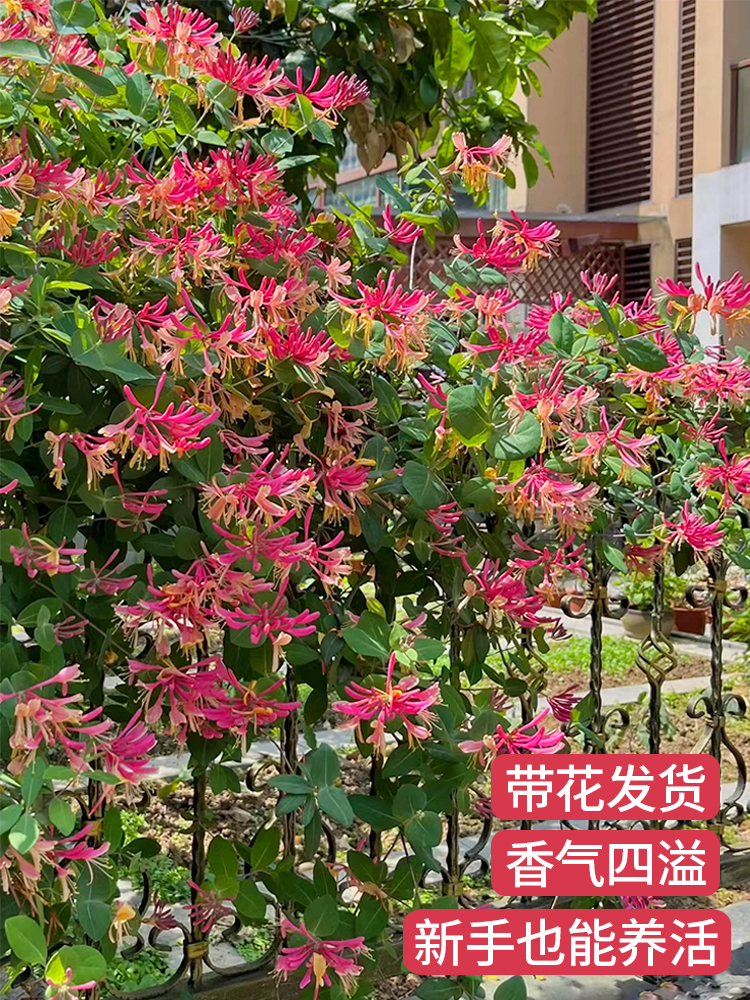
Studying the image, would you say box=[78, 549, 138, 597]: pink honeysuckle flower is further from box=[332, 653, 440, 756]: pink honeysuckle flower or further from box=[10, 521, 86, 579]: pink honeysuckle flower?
box=[332, 653, 440, 756]: pink honeysuckle flower

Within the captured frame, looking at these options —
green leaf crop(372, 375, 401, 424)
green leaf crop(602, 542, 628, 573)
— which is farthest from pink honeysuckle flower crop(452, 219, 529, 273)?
green leaf crop(602, 542, 628, 573)

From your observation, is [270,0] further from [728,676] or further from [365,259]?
[728,676]

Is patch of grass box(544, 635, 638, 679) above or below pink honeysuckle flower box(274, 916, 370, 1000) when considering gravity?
below

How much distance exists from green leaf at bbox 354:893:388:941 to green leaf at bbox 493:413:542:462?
57cm

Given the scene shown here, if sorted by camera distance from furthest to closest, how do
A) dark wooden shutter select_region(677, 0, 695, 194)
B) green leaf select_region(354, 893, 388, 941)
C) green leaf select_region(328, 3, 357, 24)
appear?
dark wooden shutter select_region(677, 0, 695, 194), green leaf select_region(328, 3, 357, 24), green leaf select_region(354, 893, 388, 941)

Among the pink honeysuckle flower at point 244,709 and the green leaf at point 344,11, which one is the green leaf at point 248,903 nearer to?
the pink honeysuckle flower at point 244,709

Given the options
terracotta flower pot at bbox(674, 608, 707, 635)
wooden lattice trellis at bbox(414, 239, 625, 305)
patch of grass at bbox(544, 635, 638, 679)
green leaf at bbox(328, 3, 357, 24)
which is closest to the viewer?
green leaf at bbox(328, 3, 357, 24)

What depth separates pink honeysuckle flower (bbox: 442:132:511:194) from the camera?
165cm

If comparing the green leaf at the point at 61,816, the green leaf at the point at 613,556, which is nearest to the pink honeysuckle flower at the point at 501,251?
the green leaf at the point at 613,556

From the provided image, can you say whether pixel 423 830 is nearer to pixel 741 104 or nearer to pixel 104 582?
pixel 104 582

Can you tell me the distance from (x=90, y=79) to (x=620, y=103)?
40.4ft

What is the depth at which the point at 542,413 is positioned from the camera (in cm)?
139

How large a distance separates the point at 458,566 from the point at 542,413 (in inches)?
10.2

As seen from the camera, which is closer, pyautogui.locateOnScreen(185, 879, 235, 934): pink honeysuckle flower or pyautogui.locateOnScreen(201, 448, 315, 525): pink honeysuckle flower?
pyautogui.locateOnScreen(201, 448, 315, 525): pink honeysuckle flower
